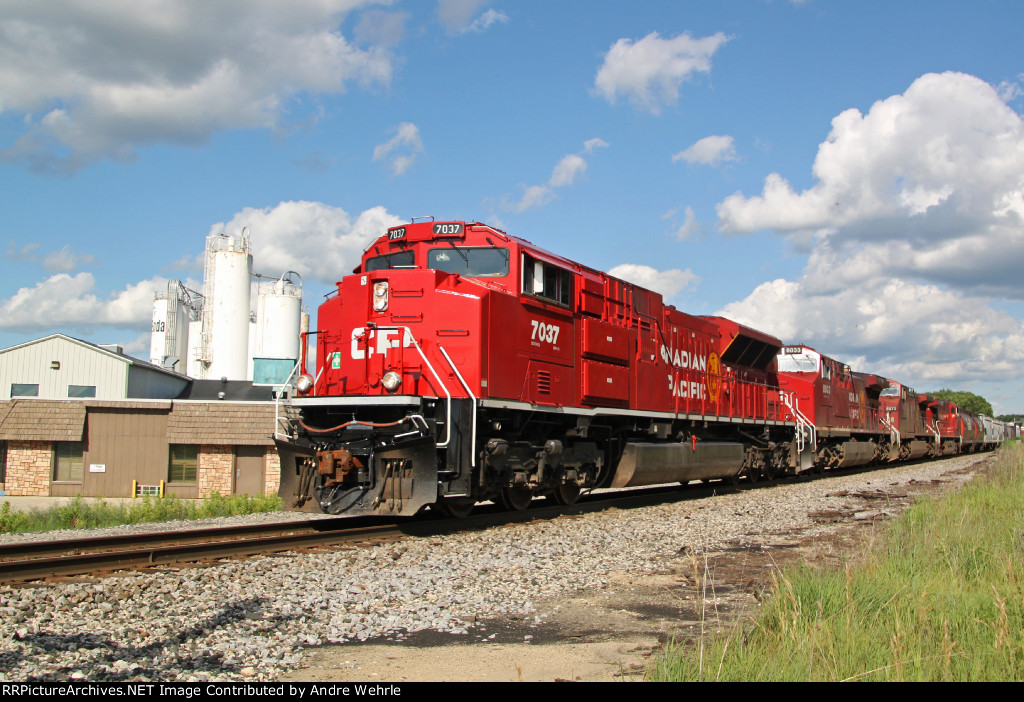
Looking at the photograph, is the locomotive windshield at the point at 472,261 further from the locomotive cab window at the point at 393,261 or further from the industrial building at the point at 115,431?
the industrial building at the point at 115,431

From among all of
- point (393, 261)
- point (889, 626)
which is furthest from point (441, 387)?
point (889, 626)

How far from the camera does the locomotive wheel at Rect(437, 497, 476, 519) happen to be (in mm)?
10555

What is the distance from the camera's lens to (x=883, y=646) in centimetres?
410

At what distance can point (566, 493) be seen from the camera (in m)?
12.4

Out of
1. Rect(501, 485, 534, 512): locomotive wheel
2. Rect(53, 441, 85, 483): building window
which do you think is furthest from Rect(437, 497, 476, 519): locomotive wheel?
Rect(53, 441, 85, 483): building window

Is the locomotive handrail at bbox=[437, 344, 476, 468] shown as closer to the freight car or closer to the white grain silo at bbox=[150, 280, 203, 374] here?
the freight car

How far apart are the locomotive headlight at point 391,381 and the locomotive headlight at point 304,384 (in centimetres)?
135

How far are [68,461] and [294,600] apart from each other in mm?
26354

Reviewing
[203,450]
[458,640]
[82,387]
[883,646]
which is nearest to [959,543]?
[883,646]

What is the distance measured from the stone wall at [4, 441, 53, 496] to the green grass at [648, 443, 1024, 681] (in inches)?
1145

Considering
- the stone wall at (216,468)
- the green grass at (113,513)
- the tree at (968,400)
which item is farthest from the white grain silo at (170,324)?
the tree at (968,400)

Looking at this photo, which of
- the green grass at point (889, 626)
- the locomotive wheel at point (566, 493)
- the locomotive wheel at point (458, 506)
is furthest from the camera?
the locomotive wheel at point (566, 493)

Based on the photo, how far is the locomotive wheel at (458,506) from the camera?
10555mm
